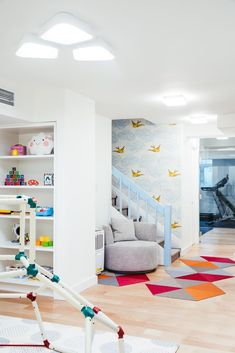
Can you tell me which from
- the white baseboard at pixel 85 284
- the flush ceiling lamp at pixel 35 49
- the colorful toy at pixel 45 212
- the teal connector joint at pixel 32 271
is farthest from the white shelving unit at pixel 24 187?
the teal connector joint at pixel 32 271

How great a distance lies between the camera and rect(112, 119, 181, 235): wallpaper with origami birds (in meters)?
7.35

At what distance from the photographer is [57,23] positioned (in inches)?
103

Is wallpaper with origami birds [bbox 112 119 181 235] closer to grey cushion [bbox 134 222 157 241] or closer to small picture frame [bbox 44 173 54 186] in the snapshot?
grey cushion [bbox 134 222 157 241]

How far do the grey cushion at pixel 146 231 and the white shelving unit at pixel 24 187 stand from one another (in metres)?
1.84

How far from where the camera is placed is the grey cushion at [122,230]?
628 centimetres

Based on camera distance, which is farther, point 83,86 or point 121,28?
point 83,86

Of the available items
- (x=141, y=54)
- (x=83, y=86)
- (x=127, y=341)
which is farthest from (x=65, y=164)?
(x=127, y=341)

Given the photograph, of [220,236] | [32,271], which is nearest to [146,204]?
[220,236]

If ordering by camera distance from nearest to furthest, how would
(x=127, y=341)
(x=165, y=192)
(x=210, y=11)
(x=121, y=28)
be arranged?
(x=210, y=11), (x=121, y=28), (x=127, y=341), (x=165, y=192)

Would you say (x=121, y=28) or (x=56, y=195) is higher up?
(x=121, y=28)

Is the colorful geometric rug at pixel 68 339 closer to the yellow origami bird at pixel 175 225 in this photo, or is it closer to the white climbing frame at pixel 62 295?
the white climbing frame at pixel 62 295

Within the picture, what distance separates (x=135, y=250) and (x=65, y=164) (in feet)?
6.25

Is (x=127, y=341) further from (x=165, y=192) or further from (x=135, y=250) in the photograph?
(x=165, y=192)

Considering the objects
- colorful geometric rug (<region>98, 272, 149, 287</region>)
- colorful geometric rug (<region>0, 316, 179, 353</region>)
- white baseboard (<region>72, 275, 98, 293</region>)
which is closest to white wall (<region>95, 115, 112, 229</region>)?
colorful geometric rug (<region>98, 272, 149, 287</region>)
